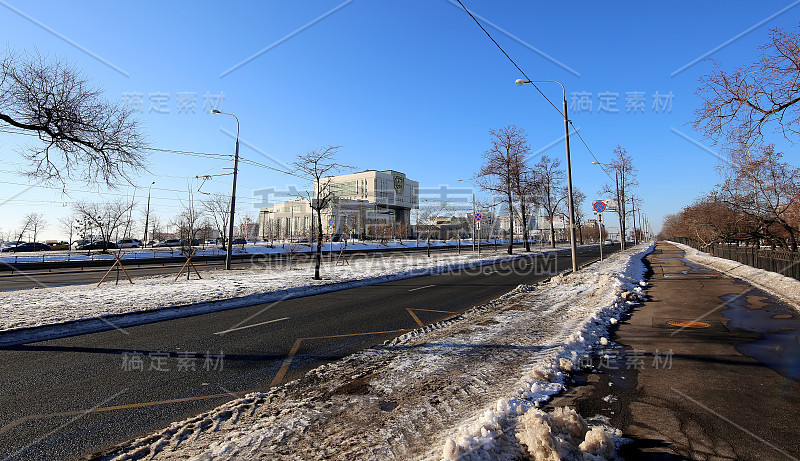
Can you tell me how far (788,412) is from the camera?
3686 millimetres

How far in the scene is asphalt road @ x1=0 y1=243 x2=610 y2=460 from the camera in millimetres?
3607

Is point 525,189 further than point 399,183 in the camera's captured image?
No

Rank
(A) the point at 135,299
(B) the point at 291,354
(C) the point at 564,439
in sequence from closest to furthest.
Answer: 1. (C) the point at 564,439
2. (B) the point at 291,354
3. (A) the point at 135,299

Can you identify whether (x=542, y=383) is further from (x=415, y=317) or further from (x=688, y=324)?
(x=688, y=324)

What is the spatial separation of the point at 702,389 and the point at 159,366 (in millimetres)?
7181

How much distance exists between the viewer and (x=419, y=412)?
377 cm

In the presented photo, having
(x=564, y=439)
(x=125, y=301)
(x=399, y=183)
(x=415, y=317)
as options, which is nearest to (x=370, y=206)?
(x=399, y=183)

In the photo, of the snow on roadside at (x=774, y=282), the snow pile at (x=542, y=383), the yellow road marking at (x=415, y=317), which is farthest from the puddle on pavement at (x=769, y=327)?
the yellow road marking at (x=415, y=317)

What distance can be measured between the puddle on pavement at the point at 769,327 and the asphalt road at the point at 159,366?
559 centimetres

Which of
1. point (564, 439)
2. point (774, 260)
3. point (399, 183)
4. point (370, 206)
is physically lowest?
point (564, 439)

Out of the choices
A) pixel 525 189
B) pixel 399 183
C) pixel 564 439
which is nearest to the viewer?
pixel 564 439

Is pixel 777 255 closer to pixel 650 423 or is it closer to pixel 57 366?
pixel 650 423

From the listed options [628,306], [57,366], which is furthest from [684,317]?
[57,366]

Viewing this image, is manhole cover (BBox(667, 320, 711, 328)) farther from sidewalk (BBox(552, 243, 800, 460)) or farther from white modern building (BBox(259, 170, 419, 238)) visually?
white modern building (BBox(259, 170, 419, 238))
